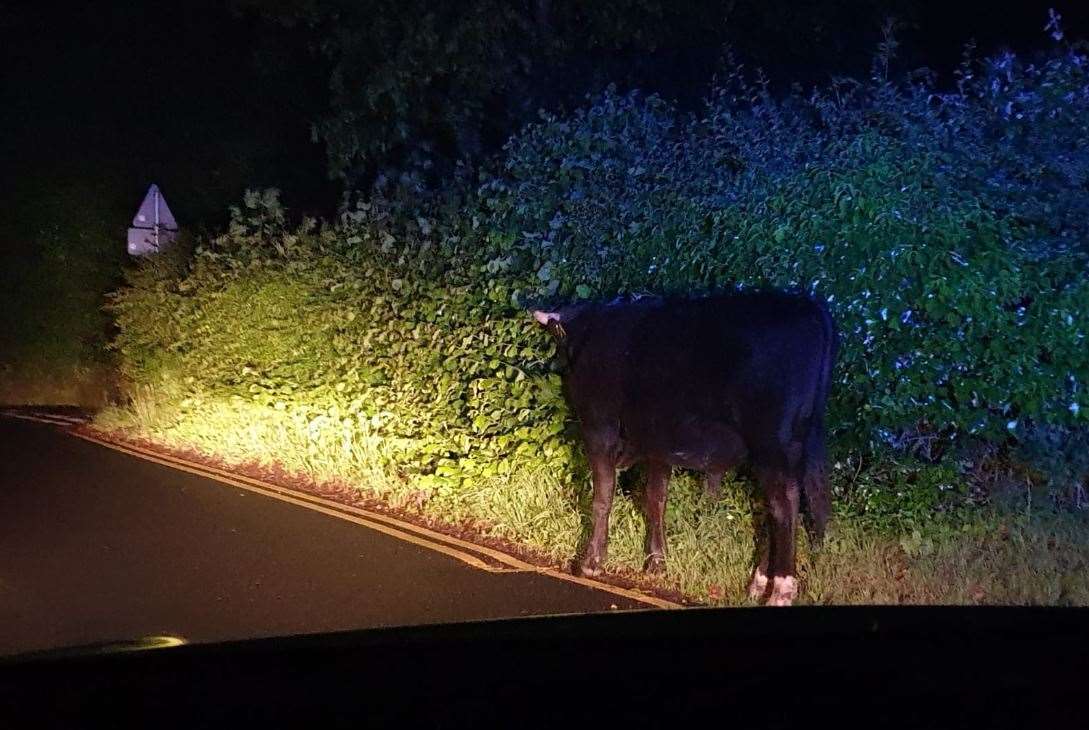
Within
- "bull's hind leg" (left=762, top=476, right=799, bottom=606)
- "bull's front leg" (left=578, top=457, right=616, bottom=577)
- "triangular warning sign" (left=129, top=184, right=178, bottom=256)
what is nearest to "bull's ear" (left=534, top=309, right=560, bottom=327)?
"bull's front leg" (left=578, top=457, right=616, bottom=577)

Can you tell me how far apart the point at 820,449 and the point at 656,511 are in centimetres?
138

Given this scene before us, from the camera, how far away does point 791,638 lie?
3.27 meters

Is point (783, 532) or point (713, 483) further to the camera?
point (713, 483)

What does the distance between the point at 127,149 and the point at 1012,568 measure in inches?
798

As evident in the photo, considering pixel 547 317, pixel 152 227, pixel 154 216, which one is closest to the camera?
pixel 547 317

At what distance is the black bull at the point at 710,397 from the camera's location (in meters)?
6.71

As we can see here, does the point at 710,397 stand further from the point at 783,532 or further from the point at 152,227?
the point at 152,227

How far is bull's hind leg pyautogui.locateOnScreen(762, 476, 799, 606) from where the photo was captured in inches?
264

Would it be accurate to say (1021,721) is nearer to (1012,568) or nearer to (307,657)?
(307,657)

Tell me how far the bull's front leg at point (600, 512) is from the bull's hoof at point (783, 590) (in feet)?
4.73

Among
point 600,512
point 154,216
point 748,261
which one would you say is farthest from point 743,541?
point 154,216

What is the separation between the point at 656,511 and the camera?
311 inches

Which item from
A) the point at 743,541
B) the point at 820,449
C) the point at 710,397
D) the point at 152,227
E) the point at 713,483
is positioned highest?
the point at 152,227

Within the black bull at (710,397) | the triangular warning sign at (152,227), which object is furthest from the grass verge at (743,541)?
the triangular warning sign at (152,227)
